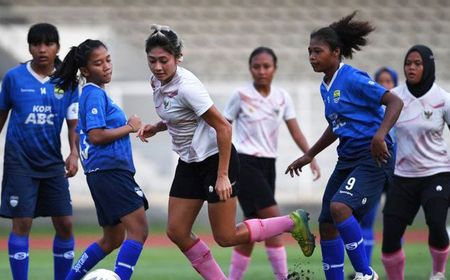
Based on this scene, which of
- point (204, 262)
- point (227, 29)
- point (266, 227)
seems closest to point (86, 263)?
point (204, 262)

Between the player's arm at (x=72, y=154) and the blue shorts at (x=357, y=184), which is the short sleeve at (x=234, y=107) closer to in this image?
the player's arm at (x=72, y=154)

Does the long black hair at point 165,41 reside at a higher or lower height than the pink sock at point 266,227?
higher

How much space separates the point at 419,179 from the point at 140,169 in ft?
28.4

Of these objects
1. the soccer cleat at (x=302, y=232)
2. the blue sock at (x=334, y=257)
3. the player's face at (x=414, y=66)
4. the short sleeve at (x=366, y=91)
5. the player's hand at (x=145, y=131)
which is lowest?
the blue sock at (x=334, y=257)

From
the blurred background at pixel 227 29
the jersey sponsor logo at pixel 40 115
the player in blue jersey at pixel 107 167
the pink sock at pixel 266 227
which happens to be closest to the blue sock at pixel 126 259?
the player in blue jersey at pixel 107 167

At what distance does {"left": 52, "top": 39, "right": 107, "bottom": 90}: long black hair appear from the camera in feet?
24.3

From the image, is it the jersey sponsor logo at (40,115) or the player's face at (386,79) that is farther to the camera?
the player's face at (386,79)

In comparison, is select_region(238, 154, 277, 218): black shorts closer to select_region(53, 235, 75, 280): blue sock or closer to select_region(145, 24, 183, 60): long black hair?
select_region(53, 235, 75, 280): blue sock

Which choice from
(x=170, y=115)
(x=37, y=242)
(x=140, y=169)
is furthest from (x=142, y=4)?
(x=170, y=115)

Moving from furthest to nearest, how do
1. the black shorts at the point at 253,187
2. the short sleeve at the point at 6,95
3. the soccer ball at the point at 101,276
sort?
the black shorts at the point at 253,187 → the short sleeve at the point at 6,95 → the soccer ball at the point at 101,276

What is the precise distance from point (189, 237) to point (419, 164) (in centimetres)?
245

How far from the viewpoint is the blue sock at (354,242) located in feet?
Result: 23.9

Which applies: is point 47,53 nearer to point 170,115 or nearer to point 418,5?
point 170,115

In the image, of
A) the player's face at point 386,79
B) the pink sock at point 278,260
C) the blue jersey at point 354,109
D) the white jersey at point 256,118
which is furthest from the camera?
the player's face at point 386,79
